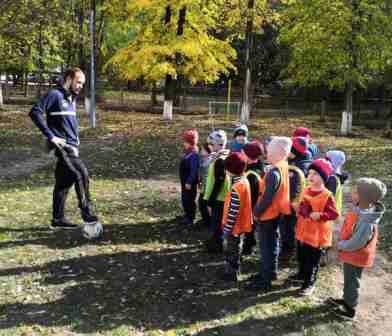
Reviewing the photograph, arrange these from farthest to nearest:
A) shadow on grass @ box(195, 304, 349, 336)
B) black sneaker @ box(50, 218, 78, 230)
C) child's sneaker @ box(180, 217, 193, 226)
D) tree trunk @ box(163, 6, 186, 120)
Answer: tree trunk @ box(163, 6, 186, 120) < child's sneaker @ box(180, 217, 193, 226) < black sneaker @ box(50, 218, 78, 230) < shadow on grass @ box(195, 304, 349, 336)

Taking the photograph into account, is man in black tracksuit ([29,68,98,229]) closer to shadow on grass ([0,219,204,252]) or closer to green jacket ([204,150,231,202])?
shadow on grass ([0,219,204,252])

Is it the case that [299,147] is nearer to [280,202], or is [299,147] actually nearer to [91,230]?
Result: [280,202]

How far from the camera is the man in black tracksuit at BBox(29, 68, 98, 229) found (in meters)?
6.01

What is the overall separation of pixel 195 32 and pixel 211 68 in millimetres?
1764

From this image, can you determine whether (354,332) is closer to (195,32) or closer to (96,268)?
(96,268)

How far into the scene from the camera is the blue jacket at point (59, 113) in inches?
237

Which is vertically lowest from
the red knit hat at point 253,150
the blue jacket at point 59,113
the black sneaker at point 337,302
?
the black sneaker at point 337,302

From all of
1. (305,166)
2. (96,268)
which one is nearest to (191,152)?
(305,166)

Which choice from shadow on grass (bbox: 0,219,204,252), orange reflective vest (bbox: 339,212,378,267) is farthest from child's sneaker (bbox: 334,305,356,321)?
shadow on grass (bbox: 0,219,204,252)

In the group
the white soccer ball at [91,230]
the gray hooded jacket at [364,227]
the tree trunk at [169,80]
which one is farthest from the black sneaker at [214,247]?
the tree trunk at [169,80]

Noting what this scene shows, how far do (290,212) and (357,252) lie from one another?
105cm

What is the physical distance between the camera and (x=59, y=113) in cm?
616

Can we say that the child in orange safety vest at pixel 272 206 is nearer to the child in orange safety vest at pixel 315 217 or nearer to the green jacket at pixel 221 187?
the child in orange safety vest at pixel 315 217

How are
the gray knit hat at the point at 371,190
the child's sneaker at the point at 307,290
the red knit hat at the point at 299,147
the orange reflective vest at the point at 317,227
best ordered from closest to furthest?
the gray knit hat at the point at 371,190
the orange reflective vest at the point at 317,227
the child's sneaker at the point at 307,290
the red knit hat at the point at 299,147
